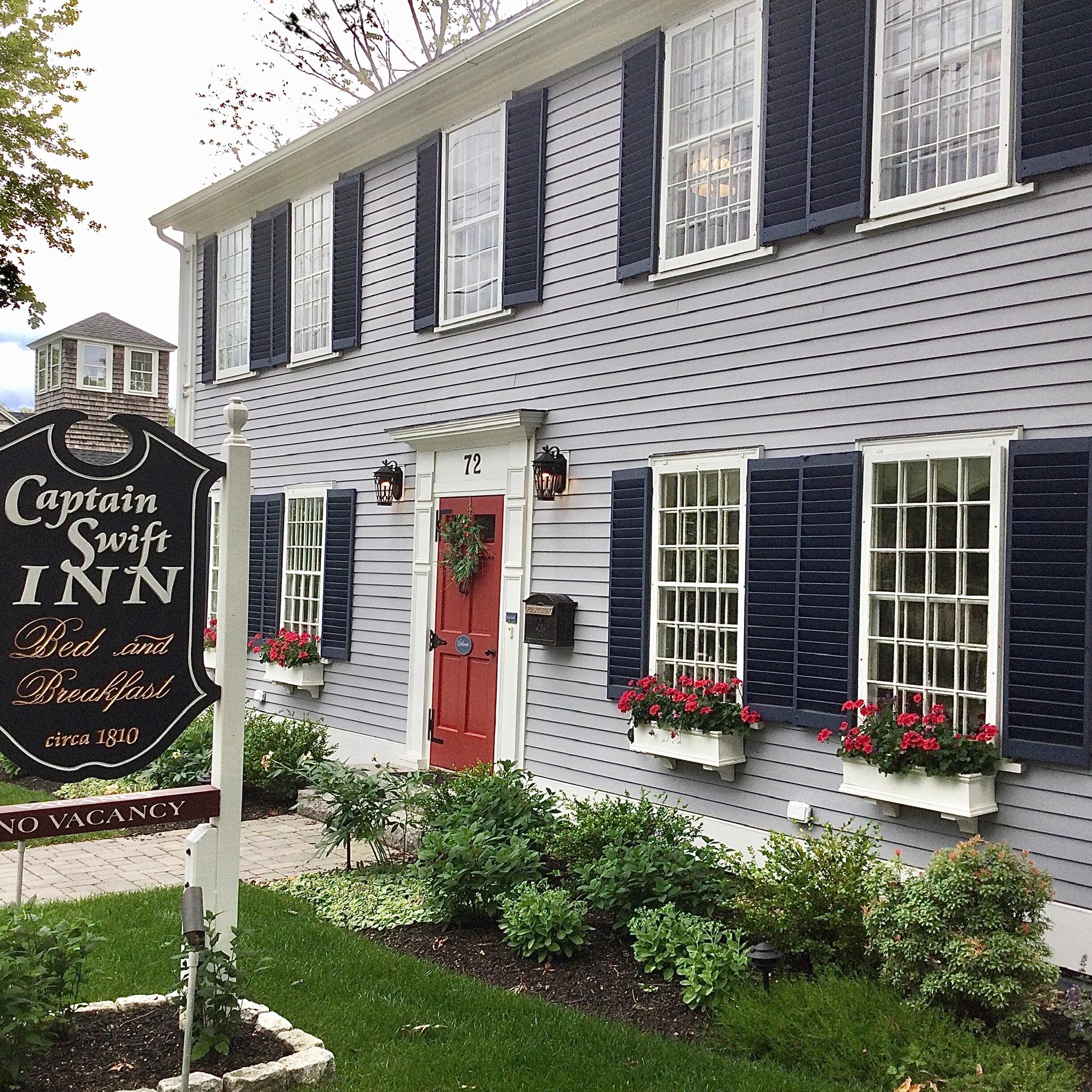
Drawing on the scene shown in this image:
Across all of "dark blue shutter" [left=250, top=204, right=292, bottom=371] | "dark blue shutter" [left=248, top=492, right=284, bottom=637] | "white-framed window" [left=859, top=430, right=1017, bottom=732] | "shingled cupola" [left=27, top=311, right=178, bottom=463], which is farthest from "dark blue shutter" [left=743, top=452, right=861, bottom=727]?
"shingled cupola" [left=27, top=311, right=178, bottom=463]

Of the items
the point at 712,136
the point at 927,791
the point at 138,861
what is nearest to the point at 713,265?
the point at 712,136

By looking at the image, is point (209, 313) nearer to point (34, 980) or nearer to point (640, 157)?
point (640, 157)

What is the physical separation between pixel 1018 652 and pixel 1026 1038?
1.86 m

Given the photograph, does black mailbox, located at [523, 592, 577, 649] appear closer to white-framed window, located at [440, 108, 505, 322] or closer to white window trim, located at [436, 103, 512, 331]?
white window trim, located at [436, 103, 512, 331]

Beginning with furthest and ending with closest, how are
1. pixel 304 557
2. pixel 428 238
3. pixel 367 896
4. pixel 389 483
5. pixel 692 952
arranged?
pixel 304 557 → pixel 389 483 → pixel 428 238 → pixel 367 896 → pixel 692 952

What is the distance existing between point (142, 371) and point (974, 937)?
28.1m

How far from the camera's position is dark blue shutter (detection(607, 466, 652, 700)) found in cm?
742

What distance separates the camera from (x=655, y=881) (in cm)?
559

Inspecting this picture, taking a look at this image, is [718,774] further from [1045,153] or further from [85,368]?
[85,368]

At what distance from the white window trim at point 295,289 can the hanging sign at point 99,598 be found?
7.13 m

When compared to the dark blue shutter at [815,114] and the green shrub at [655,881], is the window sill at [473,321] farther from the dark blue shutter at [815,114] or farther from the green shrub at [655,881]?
the green shrub at [655,881]

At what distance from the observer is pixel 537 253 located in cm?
849

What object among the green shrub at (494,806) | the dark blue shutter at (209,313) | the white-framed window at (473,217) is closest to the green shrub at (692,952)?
the green shrub at (494,806)

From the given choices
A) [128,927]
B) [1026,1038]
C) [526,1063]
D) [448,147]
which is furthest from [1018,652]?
[448,147]
